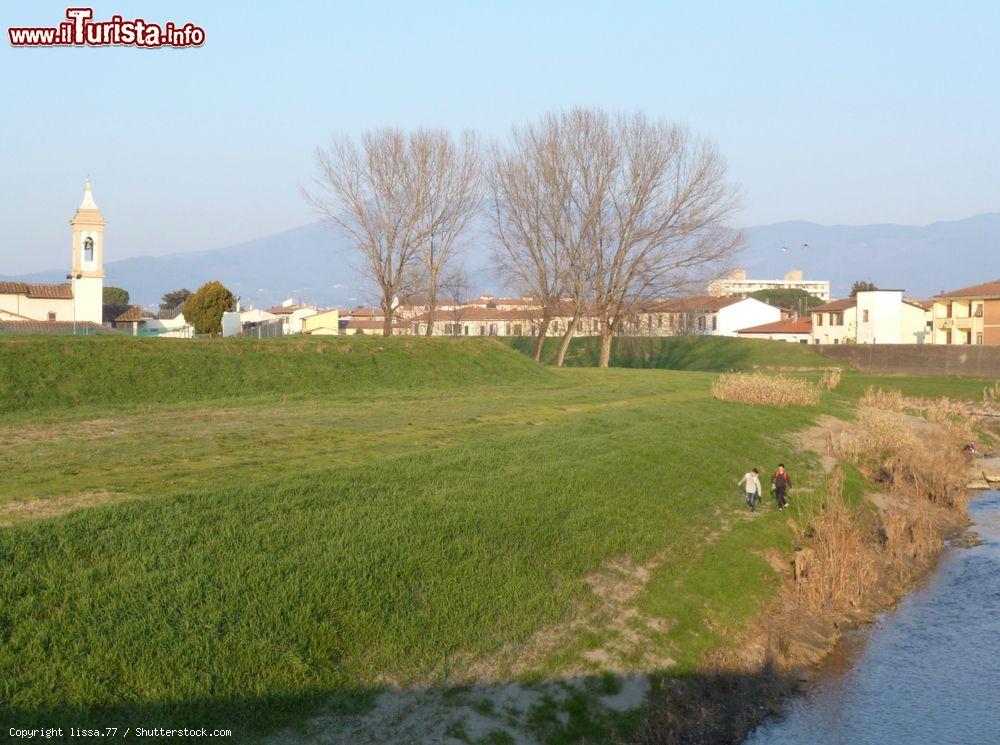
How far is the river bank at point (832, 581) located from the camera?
1263cm

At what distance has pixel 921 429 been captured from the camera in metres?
38.6

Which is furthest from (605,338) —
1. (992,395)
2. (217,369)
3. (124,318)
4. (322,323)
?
(322,323)

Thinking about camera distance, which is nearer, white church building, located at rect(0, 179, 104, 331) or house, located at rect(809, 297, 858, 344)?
white church building, located at rect(0, 179, 104, 331)

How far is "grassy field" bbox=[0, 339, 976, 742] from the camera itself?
33.1 feet

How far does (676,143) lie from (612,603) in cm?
5247

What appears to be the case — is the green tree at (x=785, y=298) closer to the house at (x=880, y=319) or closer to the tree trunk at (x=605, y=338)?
the house at (x=880, y=319)

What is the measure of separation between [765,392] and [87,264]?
4647 centimetres

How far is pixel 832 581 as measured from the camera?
1742cm

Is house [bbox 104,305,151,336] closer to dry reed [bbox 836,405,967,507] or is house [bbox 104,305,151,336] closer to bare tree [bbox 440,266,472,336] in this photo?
bare tree [bbox 440,266,472,336]

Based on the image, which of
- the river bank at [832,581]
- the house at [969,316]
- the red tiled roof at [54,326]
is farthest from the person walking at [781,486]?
the house at [969,316]

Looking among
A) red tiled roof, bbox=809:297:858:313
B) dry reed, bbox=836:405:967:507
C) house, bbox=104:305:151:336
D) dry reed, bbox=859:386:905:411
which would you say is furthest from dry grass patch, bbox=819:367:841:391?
house, bbox=104:305:151:336

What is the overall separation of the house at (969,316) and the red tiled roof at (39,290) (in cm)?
6413

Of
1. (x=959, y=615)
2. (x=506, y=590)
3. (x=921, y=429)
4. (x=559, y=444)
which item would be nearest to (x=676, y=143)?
(x=921, y=429)

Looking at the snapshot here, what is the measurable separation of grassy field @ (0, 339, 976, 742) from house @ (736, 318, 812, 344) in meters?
70.6
